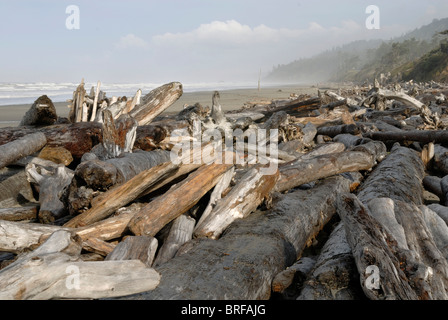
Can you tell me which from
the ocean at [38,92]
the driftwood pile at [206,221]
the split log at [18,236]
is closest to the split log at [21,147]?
the driftwood pile at [206,221]

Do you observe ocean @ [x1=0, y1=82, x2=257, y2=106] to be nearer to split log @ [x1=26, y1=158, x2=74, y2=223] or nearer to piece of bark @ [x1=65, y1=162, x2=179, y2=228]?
split log @ [x1=26, y1=158, x2=74, y2=223]

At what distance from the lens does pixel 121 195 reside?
319cm

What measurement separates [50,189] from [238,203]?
2419 mm

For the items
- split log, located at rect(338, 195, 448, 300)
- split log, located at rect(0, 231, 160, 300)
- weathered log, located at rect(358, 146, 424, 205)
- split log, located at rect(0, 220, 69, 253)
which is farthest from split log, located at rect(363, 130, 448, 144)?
split log, located at rect(0, 220, 69, 253)

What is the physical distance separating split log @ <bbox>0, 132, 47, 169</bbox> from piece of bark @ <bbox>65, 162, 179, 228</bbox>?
85.3 inches

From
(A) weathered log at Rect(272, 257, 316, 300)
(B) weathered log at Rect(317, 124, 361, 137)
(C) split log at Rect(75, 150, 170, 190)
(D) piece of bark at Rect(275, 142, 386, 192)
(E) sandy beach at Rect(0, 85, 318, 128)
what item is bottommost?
(A) weathered log at Rect(272, 257, 316, 300)

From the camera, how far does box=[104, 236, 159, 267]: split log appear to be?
2488 mm

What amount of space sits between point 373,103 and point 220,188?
37.0 ft

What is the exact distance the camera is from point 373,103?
12.6m
